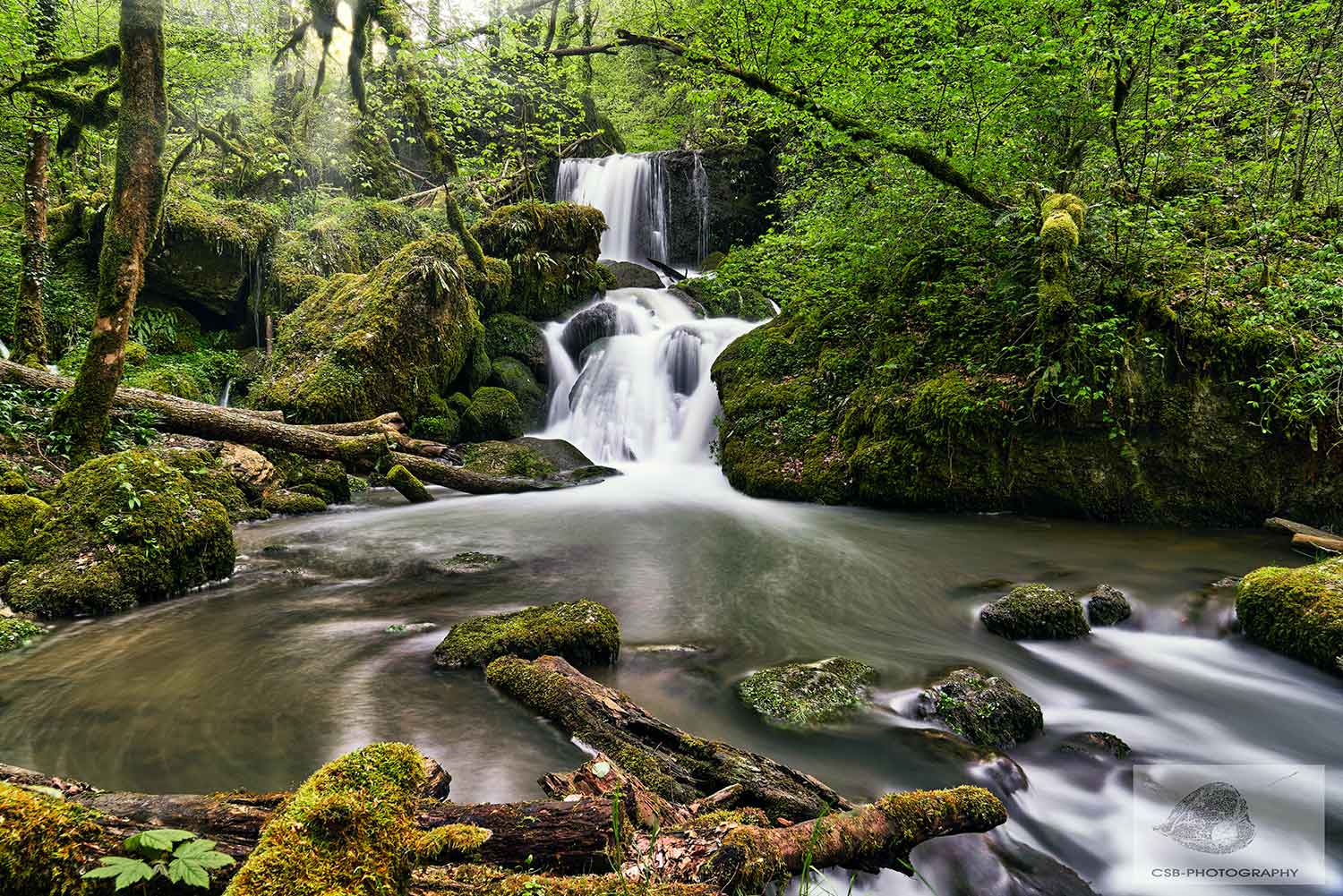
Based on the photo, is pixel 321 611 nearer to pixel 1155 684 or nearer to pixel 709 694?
pixel 709 694

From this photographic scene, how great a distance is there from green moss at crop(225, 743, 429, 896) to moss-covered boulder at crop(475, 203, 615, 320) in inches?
595

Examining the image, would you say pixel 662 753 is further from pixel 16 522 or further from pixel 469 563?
pixel 16 522

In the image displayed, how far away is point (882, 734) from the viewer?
11.7 feet

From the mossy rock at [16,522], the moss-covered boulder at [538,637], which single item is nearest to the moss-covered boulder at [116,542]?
the mossy rock at [16,522]

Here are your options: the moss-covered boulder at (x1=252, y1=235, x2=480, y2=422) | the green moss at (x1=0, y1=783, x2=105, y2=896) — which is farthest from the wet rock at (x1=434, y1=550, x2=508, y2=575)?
the moss-covered boulder at (x1=252, y1=235, x2=480, y2=422)

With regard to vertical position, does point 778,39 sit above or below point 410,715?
above

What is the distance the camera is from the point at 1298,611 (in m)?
4.46

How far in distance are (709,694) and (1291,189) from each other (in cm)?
1146

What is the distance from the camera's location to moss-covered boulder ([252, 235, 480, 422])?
1091 centimetres

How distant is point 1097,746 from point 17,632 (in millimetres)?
6926

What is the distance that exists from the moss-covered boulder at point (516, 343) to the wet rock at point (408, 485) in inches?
227

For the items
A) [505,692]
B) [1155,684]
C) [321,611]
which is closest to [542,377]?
[321,611]

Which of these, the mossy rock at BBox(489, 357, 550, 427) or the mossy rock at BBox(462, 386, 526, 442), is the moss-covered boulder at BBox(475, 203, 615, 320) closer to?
the mossy rock at BBox(489, 357, 550, 427)

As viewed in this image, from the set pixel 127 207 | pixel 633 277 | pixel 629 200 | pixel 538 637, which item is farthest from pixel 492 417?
pixel 629 200
